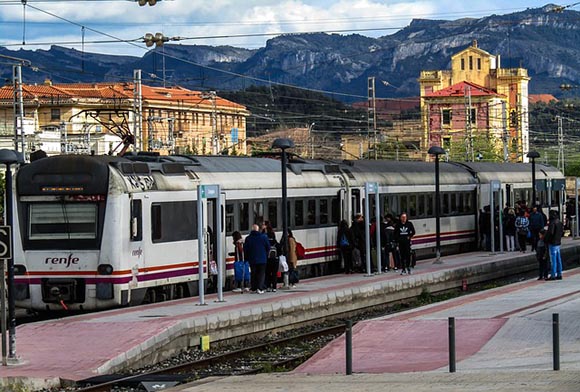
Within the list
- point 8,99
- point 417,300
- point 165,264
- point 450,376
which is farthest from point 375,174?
point 8,99

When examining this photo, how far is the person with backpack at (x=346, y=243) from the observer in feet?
115

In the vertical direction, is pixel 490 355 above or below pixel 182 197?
below

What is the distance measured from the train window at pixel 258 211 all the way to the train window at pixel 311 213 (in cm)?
301

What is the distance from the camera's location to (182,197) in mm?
27547

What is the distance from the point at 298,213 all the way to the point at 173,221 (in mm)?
7085

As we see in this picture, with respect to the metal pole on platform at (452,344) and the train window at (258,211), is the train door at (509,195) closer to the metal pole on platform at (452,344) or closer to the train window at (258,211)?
the train window at (258,211)

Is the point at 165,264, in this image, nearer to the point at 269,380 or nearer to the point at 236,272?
the point at 236,272

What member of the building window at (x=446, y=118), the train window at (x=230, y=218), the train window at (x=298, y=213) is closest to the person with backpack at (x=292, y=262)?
the train window at (x=230, y=218)

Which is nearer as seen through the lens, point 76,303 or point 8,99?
point 76,303

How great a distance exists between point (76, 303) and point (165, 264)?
7.92ft

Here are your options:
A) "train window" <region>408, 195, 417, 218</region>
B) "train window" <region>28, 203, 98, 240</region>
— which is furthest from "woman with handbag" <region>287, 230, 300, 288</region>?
"train window" <region>408, 195, 417, 218</region>

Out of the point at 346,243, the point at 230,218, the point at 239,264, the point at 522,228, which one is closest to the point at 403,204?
the point at 522,228

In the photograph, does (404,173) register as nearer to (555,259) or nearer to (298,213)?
(298,213)

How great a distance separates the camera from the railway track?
57.8 ft
